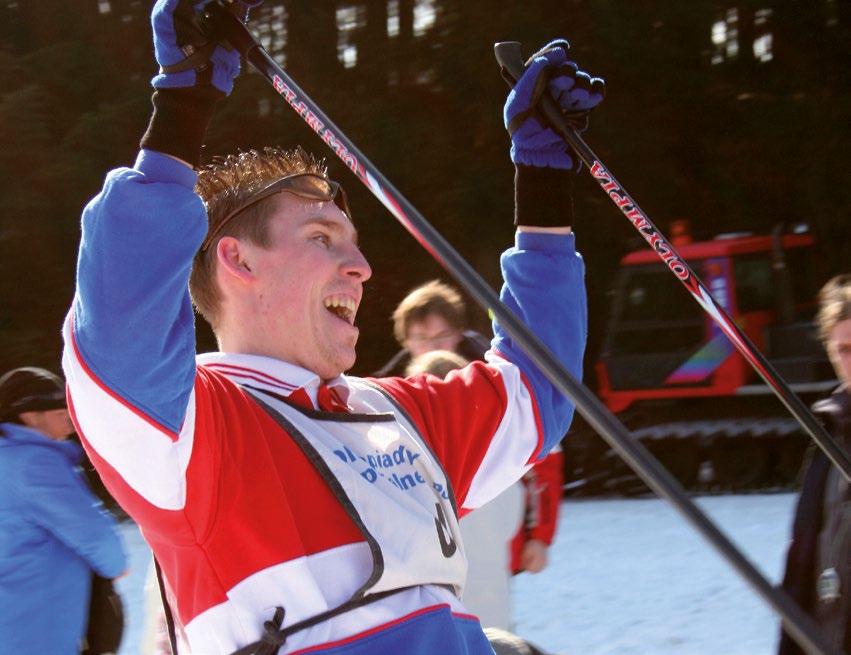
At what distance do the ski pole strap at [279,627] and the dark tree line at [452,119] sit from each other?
30.9 ft

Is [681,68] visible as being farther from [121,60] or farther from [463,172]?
[121,60]

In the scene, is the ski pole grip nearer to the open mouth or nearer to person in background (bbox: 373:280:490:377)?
the open mouth

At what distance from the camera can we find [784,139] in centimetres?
1155

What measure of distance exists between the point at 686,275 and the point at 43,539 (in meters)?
2.27

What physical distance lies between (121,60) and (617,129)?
5126mm

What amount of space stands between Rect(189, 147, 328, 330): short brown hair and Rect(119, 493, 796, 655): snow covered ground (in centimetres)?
259

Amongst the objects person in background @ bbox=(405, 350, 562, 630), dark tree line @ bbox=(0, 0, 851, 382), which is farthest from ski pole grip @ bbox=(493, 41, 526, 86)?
dark tree line @ bbox=(0, 0, 851, 382)

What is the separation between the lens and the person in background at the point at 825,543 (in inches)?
110

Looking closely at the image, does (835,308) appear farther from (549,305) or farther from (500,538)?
(549,305)

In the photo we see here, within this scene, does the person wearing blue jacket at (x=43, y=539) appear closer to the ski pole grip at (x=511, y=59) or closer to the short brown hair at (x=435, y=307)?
the short brown hair at (x=435, y=307)

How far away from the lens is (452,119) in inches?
461

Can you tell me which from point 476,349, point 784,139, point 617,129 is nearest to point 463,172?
point 617,129

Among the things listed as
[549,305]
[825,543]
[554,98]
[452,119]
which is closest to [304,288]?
[549,305]

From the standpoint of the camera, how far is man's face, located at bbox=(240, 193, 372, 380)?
6.07 feet
